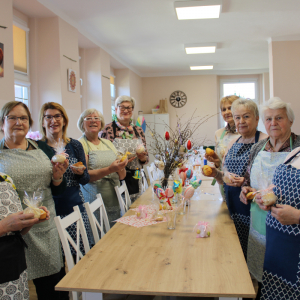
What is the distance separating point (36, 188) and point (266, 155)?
1568mm

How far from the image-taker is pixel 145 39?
6180mm

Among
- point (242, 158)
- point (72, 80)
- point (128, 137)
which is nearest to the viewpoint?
point (242, 158)

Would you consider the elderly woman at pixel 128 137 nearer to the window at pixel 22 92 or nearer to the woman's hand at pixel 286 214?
the woman's hand at pixel 286 214

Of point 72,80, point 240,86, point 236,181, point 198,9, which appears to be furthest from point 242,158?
point 240,86

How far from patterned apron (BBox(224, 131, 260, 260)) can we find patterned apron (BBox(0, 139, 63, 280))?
140 centimetres

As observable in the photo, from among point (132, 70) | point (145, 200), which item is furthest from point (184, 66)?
point (145, 200)

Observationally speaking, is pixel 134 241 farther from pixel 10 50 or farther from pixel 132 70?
pixel 132 70

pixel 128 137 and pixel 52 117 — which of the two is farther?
pixel 128 137

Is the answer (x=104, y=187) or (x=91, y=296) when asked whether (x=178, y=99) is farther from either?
(x=91, y=296)

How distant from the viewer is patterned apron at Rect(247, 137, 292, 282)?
193 centimetres

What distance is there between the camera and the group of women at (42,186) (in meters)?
1.58

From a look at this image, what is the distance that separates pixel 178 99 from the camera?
402 inches

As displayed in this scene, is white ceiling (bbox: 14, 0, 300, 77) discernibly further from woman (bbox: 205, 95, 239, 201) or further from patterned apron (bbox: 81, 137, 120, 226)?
patterned apron (bbox: 81, 137, 120, 226)

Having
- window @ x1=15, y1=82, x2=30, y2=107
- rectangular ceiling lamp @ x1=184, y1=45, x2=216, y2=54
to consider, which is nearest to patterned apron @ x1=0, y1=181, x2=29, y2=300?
window @ x1=15, y1=82, x2=30, y2=107
